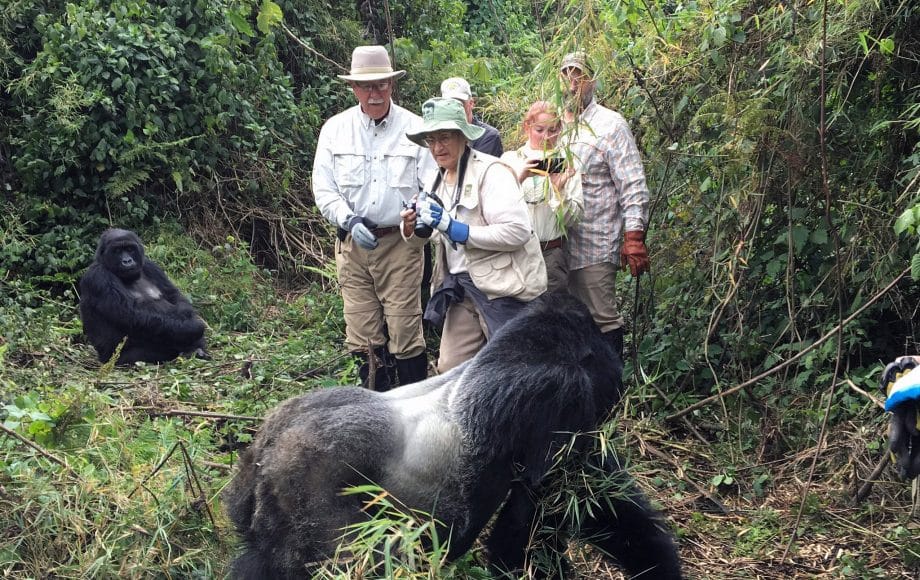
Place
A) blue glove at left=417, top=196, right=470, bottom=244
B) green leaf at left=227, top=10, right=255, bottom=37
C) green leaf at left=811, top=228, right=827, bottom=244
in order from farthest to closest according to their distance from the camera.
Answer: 1. green leaf at left=227, top=10, right=255, bottom=37
2. green leaf at left=811, top=228, right=827, bottom=244
3. blue glove at left=417, top=196, right=470, bottom=244

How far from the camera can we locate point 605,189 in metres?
4.23

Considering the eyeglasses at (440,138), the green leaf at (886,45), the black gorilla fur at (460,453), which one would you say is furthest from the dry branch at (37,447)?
Answer: the green leaf at (886,45)

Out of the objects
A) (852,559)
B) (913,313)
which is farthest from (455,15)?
(852,559)

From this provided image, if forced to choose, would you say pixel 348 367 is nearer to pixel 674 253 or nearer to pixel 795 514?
pixel 674 253

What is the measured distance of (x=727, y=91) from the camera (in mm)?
4168

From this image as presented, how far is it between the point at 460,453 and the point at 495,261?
3.44 ft

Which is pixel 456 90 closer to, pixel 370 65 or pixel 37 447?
pixel 370 65

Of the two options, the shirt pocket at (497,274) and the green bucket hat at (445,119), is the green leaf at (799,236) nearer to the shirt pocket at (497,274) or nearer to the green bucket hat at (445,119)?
the shirt pocket at (497,274)

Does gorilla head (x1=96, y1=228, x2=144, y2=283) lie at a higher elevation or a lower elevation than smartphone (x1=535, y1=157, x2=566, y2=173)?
lower

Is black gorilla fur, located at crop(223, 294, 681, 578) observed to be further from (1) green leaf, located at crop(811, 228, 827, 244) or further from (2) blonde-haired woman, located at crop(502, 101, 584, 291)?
(1) green leaf, located at crop(811, 228, 827, 244)

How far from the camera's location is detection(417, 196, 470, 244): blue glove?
354 cm

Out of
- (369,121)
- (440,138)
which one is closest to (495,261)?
(440,138)

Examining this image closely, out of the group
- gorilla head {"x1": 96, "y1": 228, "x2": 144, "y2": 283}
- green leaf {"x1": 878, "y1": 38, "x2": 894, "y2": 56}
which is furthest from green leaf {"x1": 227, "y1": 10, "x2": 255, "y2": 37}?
green leaf {"x1": 878, "y1": 38, "x2": 894, "y2": 56}

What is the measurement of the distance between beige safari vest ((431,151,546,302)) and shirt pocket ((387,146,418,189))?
33.3 inches
